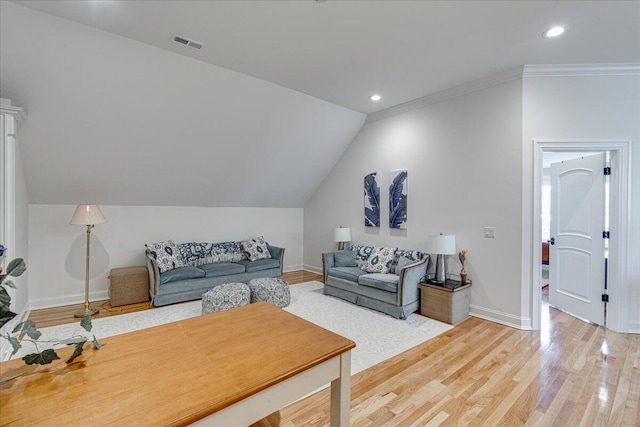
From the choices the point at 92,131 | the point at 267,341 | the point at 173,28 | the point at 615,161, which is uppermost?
the point at 173,28

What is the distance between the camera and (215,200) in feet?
18.7

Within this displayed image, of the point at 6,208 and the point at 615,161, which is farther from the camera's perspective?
the point at 615,161

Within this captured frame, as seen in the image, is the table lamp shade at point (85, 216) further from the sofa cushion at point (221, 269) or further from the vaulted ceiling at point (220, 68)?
the sofa cushion at point (221, 269)

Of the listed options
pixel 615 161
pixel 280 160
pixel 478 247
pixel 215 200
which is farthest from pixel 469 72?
pixel 215 200

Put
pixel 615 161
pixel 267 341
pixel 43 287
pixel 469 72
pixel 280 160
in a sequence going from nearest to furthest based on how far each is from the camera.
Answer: pixel 267 341 < pixel 615 161 < pixel 469 72 < pixel 43 287 < pixel 280 160

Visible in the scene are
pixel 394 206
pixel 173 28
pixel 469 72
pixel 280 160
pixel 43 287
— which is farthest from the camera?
pixel 280 160

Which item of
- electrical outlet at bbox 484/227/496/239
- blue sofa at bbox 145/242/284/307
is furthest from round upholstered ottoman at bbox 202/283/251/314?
electrical outlet at bbox 484/227/496/239

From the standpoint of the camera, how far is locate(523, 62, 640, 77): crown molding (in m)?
3.43

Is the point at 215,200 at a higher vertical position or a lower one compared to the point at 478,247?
higher

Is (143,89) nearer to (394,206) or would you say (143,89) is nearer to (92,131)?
(92,131)

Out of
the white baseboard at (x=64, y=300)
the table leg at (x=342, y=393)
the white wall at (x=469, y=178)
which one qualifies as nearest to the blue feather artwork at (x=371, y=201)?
the white wall at (x=469, y=178)

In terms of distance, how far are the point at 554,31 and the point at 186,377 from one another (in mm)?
3914

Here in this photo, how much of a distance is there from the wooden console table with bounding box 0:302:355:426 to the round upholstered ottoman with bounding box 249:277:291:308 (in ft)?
8.83

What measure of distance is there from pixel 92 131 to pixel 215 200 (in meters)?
2.28
